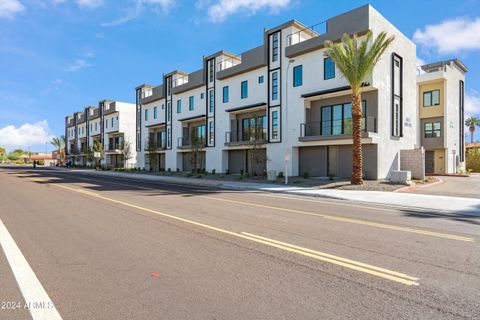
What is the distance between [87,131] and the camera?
66562 mm

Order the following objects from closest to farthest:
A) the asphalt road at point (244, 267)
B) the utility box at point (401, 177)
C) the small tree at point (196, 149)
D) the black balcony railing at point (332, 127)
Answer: the asphalt road at point (244, 267) < the utility box at point (401, 177) < the black balcony railing at point (332, 127) < the small tree at point (196, 149)

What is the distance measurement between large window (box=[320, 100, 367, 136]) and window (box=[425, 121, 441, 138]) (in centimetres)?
1515

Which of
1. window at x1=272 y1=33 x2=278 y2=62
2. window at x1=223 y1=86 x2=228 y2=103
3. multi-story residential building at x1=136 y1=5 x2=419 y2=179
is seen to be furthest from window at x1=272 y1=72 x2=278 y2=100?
window at x1=223 y1=86 x2=228 y2=103

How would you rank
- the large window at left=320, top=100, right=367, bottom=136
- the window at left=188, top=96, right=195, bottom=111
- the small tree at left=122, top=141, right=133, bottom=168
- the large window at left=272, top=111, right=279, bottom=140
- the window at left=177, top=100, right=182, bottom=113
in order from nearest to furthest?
the large window at left=320, top=100, right=367, bottom=136 < the large window at left=272, top=111, right=279, bottom=140 < the window at left=188, top=96, right=195, bottom=111 < the window at left=177, top=100, right=182, bottom=113 < the small tree at left=122, top=141, right=133, bottom=168

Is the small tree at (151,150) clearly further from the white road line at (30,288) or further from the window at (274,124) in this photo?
the white road line at (30,288)

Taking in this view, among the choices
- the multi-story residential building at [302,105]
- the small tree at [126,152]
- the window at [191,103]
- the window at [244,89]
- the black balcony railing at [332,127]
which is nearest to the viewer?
the black balcony railing at [332,127]

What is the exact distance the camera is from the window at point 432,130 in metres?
32.2

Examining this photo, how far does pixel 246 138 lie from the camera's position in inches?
1183

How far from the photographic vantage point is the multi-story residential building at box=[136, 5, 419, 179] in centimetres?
2214

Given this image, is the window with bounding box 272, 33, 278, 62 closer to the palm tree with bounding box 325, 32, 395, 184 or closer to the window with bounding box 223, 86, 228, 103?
the window with bounding box 223, 86, 228, 103

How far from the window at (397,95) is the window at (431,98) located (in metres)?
10.9

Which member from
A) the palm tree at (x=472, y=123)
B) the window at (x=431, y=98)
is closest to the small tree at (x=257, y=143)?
the window at (x=431, y=98)

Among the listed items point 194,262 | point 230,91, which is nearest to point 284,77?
point 230,91

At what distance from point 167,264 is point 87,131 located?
231ft
